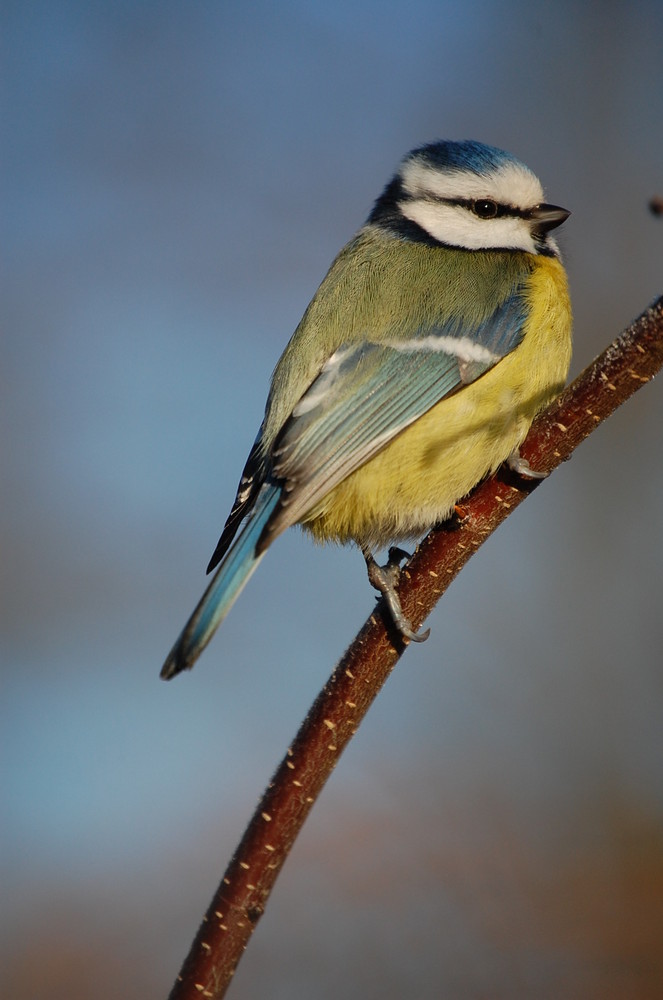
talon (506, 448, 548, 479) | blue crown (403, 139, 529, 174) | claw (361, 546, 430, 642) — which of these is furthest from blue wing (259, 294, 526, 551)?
blue crown (403, 139, 529, 174)

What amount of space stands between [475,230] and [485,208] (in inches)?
2.2

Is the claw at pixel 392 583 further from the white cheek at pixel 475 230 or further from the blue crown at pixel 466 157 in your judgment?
the blue crown at pixel 466 157

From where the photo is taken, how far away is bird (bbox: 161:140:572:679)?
71.0 inches

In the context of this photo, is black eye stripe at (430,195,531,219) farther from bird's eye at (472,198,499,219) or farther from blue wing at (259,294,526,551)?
blue wing at (259,294,526,551)

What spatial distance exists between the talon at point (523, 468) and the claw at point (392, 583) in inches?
11.2

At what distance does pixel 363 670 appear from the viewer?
58.6 inches

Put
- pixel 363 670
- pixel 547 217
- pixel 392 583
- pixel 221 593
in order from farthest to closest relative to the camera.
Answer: pixel 547 217 → pixel 392 583 → pixel 221 593 → pixel 363 670

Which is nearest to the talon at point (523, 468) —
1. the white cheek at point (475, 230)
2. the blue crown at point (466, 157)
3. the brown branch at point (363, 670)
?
the brown branch at point (363, 670)

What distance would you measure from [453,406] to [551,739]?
59.7 inches

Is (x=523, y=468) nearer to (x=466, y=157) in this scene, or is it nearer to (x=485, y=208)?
(x=485, y=208)

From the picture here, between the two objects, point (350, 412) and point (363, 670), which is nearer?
point (363, 670)

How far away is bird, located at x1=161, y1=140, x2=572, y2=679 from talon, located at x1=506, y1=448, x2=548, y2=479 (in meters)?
0.17

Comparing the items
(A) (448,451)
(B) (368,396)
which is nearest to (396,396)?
(B) (368,396)

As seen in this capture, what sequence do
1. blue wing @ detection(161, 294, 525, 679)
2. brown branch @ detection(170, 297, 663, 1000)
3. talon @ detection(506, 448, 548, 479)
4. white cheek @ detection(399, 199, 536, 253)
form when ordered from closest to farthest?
1. brown branch @ detection(170, 297, 663, 1000)
2. talon @ detection(506, 448, 548, 479)
3. blue wing @ detection(161, 294, 525, 679)
4. white cheek @ detection(399, 199, 536, 253)
